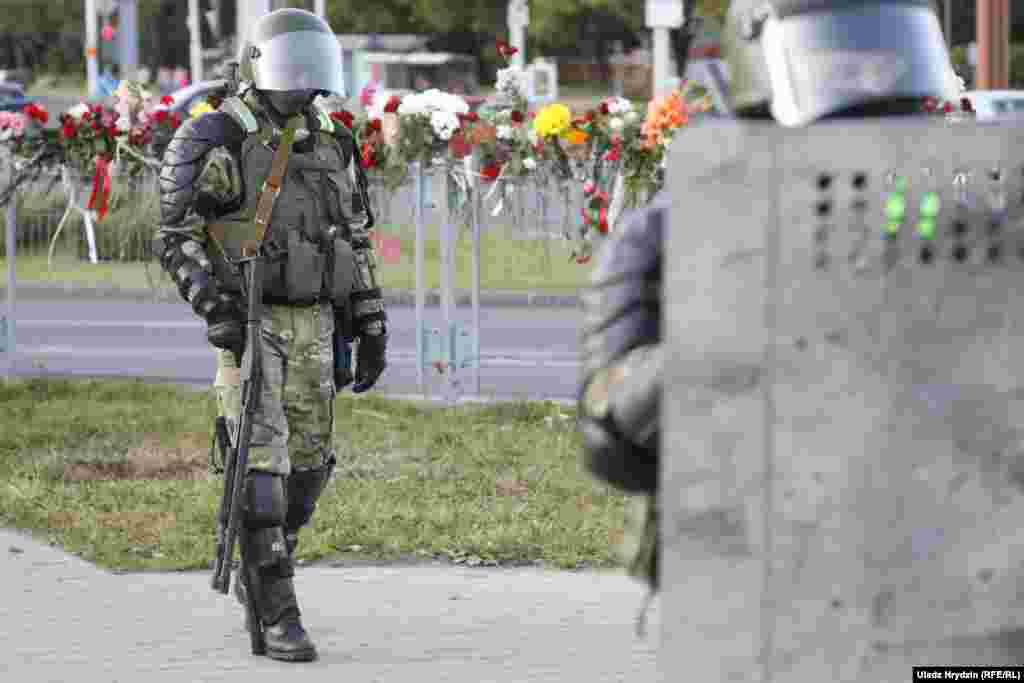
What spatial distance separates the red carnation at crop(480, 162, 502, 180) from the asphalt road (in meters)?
0.75

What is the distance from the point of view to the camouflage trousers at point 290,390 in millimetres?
6516

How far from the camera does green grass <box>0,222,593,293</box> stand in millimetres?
12039

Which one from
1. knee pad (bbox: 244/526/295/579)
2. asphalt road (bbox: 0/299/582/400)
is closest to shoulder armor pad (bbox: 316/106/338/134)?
knee pad (bbox: 244/526/295/579)

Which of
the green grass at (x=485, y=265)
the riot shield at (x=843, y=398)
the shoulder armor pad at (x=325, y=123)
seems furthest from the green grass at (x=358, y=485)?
the riot shield at (x=843, y=398)

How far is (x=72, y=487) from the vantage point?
9461 mm

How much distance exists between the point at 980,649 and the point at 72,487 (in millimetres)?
7013

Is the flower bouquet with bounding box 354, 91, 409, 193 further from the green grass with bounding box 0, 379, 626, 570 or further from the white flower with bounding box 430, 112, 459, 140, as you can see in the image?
the green grass with bounding box 0, 379, 626, 570

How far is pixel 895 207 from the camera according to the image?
2.74 metres

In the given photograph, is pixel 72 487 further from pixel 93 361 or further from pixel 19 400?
pixel 93 361

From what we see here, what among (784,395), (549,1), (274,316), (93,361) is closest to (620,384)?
(784,395)

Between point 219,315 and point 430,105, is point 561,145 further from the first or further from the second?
Result: point 219,315

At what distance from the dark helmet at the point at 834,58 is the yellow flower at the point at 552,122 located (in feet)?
27.1

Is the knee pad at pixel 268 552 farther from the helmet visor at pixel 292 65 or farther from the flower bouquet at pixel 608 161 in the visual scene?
the flower bouquet at pixel 608 161

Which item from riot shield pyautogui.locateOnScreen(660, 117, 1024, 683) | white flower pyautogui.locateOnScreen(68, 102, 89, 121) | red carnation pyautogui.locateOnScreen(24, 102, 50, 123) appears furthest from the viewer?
red carnation pyautogui.locateOnScreen(24, 102, 50, 123)
